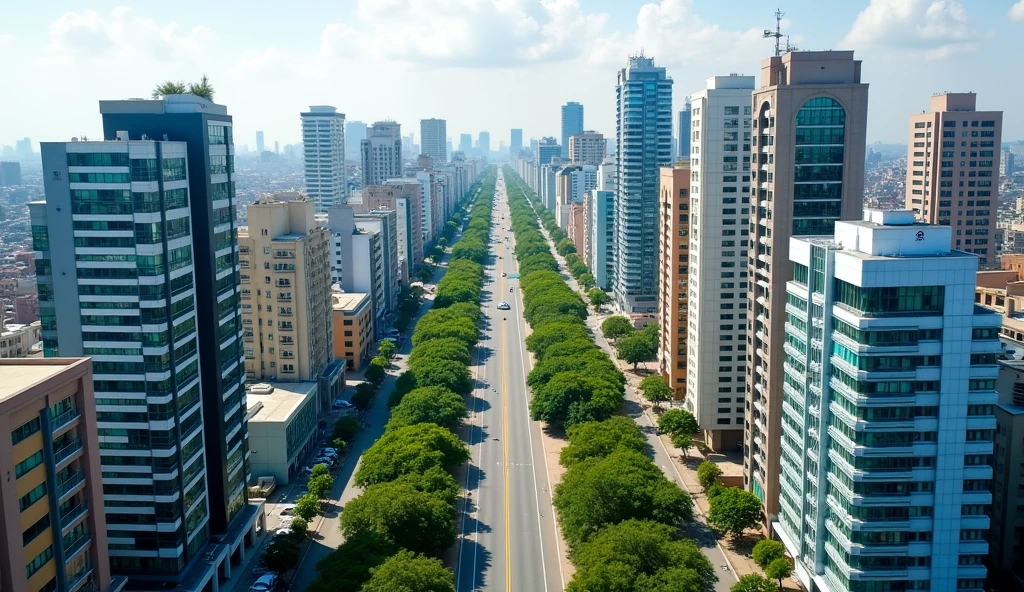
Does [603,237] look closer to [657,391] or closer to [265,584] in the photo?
[657,391]

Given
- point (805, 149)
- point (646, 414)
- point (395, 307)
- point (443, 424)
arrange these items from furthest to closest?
1. point (395, 307)
2. point (646, 414)
3. point (443, 424)
4. point (805, 149)

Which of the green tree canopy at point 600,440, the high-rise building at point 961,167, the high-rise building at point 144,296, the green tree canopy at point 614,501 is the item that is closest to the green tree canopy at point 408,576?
the green tree canopy at point 614,501

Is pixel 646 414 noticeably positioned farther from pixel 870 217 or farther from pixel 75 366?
pixel 75 366

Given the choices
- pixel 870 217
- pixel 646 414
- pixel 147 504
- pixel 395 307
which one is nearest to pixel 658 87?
pixel 395 307

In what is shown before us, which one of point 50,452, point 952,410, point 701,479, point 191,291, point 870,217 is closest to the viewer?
point 50,452

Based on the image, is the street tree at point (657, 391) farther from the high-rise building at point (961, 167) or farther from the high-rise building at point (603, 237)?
the high-rise building at point (603, 237)

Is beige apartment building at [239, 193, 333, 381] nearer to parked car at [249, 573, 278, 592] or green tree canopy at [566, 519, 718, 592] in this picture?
parked car at [249, 573, 278, 592]

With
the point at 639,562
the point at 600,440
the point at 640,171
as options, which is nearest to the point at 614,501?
the point at 639,562
